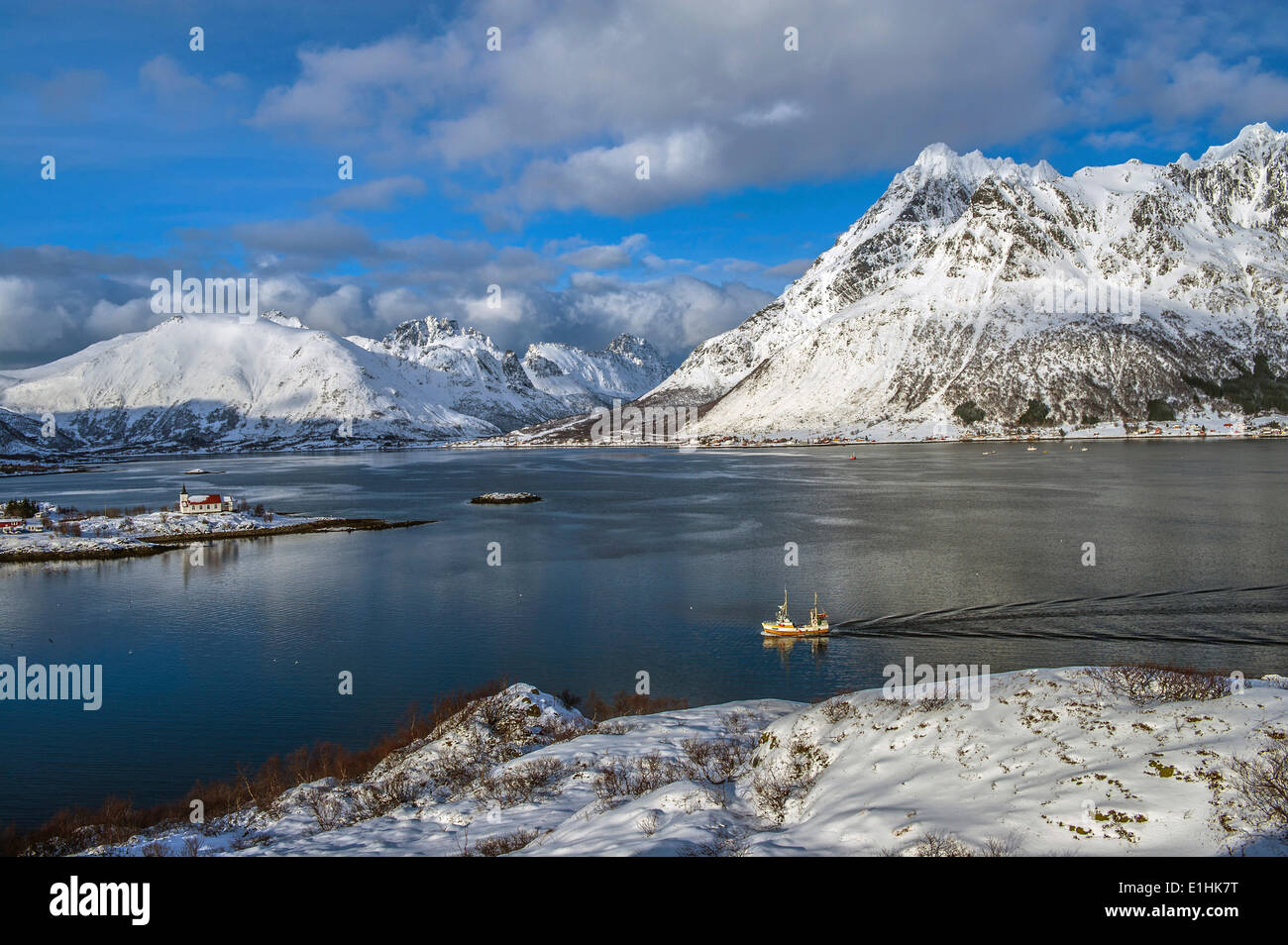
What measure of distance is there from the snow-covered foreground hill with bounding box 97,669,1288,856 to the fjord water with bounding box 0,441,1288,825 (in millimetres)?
10614

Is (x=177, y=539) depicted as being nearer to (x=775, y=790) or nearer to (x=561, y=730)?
(x=561, y=730)

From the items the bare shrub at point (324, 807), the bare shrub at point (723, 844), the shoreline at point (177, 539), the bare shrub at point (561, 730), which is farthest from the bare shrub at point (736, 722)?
the shoreline at point (177, 539)

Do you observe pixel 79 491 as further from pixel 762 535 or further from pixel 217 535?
pixel 762 535

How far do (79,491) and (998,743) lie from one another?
175 m

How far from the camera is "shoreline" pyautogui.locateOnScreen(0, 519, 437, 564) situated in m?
73.0

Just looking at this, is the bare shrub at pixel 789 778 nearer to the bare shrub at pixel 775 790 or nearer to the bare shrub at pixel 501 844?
the bare shrub at pixel 775 790

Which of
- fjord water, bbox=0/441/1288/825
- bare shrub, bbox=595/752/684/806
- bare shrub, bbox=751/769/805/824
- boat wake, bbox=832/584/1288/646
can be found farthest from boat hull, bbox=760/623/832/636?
bare shrub, bbox=751/769/805/824

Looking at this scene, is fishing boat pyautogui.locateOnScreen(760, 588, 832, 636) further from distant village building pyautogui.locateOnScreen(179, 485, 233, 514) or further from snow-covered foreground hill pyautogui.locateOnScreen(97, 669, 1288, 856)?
distant village building pyautogui.locateOnScreen(179, 485, 233, 514)

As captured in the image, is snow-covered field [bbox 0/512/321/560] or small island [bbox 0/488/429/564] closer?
small island [bbox 0/488/429/564]

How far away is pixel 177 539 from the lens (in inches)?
3285

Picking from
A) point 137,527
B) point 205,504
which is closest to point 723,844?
point 137,527

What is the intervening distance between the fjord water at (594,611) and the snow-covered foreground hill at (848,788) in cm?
1061

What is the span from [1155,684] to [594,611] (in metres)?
34.5

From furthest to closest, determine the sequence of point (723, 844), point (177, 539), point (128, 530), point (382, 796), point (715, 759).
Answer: point (128, 530) < point (177, 539) < point (382, 796) < point (715, 759) < point (723, 844)
